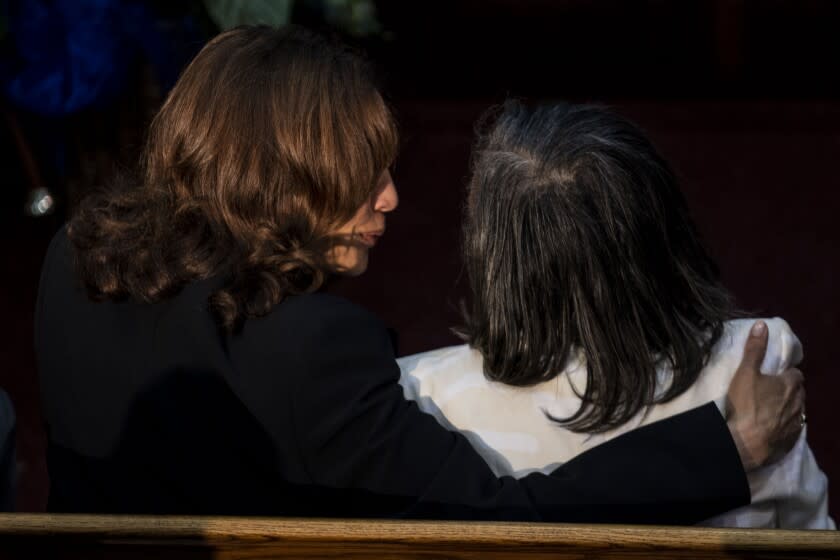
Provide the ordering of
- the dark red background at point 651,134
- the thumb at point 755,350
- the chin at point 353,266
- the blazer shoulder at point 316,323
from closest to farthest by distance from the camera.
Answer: the blazer shoulder at point 316,323 → the thumb at point 755,350 → the chin at point 353,266 → the dark red background at point 651,134

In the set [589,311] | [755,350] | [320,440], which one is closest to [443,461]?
[320,440]

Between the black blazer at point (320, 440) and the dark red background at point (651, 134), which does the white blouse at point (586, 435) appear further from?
the dark red background at point (651, 134)

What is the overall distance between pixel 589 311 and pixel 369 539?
0.42 m

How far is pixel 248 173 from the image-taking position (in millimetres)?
1453

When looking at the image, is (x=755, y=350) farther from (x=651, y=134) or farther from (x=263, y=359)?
(x=651, y=134)

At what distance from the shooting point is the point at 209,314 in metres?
1.35

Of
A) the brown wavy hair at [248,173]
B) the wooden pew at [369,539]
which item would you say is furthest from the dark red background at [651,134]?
the wooden pew at [369,539]

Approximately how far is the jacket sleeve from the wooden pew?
6.3 inches

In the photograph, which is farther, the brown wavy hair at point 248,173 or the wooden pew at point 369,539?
the brown wavy hair at point 248,173

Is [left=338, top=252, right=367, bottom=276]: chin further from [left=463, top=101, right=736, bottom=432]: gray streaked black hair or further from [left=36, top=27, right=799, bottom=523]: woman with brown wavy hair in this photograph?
[left=463, top=101, right=736, bottom=432]: gray streaked black hair

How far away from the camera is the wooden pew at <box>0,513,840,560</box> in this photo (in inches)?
44.8

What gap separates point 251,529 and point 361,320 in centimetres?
28

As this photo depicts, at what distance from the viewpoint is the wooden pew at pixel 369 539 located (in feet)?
3.73

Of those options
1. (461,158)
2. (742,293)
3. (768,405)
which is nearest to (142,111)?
(461,158)
